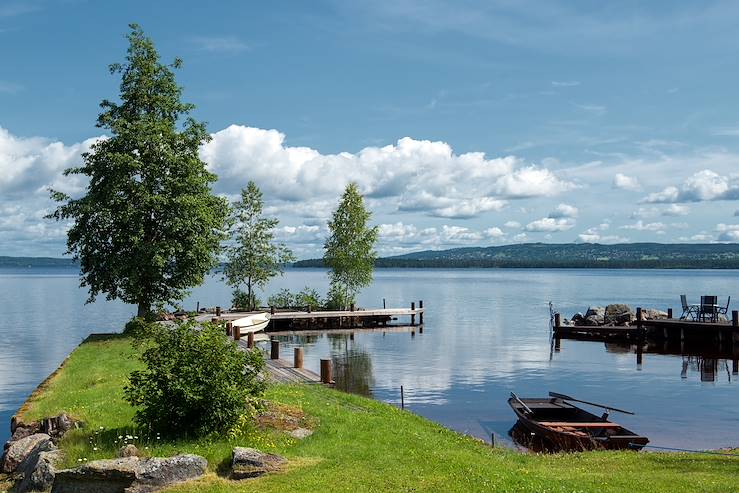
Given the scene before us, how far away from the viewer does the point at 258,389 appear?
1580cm

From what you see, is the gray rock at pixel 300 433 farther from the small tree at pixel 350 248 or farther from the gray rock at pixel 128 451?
the small tree at pixel 350 248

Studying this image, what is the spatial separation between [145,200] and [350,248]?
33790 millimetres

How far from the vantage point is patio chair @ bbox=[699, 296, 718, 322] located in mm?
52469

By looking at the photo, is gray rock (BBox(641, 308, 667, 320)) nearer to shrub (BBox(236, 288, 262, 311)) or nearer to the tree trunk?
shrub (BBox(236, 288, 262, 311))

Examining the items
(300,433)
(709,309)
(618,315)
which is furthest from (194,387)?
(618,315)

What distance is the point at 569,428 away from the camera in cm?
2144

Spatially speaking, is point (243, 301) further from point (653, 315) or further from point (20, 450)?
point (20, 450)

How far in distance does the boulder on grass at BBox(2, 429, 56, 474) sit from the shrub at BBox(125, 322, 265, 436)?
2.65 metres

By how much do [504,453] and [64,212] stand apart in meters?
28.8

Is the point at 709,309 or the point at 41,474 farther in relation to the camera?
the point at 709,309

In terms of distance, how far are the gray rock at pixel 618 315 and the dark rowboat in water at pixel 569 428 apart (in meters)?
35.7

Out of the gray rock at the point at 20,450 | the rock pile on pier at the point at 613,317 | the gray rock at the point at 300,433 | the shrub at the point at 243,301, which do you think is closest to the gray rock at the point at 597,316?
the rock pile on pier at the point at 613,317

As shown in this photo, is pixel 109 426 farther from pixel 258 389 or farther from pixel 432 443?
pixel 432 443

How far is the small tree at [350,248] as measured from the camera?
2662 inches
